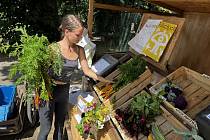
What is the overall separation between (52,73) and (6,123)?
127cm

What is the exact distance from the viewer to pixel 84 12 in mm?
10453

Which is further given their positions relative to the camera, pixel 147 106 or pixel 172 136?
pixel 147 106

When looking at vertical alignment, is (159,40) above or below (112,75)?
above

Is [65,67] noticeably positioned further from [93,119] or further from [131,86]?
[131,86]

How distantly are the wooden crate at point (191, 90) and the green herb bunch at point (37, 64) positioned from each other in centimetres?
115

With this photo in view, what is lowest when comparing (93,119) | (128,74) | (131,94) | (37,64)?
(93,119)

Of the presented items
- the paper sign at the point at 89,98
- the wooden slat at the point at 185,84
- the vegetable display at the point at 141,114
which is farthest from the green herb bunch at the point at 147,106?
the paper sign at the point at 89,98

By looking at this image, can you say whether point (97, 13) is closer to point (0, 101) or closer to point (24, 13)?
point (24, 13)

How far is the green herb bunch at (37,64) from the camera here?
3055 millimetres

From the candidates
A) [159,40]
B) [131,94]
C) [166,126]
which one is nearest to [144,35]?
[159,40]

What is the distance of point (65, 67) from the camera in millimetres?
3322

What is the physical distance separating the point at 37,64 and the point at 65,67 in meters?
0.37

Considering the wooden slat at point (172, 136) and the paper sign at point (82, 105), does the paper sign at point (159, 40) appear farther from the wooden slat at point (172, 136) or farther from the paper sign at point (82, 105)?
the wooden slat at point (172, 136)

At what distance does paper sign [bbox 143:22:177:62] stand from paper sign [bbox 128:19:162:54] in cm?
11
